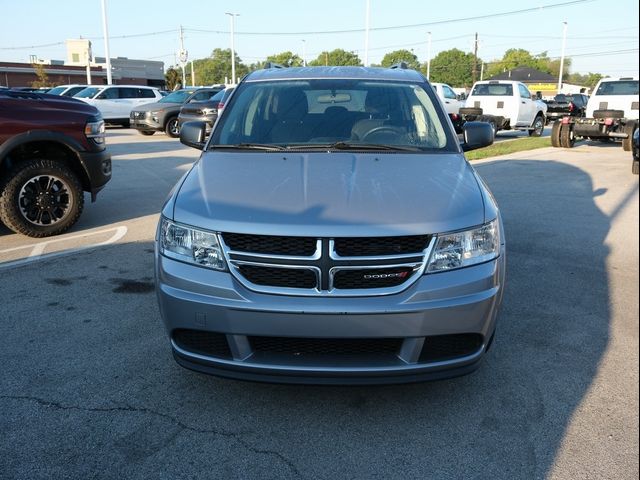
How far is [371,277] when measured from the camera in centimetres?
273

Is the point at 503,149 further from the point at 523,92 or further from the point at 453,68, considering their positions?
the point at 453,68

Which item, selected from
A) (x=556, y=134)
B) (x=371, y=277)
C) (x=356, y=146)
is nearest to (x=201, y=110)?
(x=556, y=134)

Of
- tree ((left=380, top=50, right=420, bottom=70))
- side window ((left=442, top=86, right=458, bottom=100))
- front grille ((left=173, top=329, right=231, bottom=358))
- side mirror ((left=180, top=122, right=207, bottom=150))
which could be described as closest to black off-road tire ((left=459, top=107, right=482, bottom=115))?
side window ((left=442, top=86, right=458, bottom=100))

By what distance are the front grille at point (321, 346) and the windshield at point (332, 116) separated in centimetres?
161

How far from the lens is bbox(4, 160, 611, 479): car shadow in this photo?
2641 millimetres

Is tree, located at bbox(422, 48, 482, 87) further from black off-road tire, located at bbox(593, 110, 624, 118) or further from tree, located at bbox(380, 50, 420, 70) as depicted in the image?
black off-road tire, located at bbox(593, 110, 624, 118)

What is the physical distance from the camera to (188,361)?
2893 millimetres

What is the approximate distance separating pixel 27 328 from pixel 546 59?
143978mm

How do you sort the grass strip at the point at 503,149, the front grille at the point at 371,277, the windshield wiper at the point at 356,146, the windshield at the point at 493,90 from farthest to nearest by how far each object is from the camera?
the windshield at the point at 493,90 → the grass strip at the point at 503,149 → the windshield wiper at the point at 356,146 → the front grille at the point at 371,277

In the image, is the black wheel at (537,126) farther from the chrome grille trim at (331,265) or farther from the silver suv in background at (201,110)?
the chrome grille trim at (331,265)

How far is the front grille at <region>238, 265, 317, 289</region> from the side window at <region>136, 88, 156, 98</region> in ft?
82.5

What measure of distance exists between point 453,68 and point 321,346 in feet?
424

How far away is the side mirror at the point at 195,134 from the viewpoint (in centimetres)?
476

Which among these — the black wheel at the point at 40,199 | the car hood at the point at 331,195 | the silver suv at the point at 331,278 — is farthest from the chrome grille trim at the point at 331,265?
the black wheel at the point at 40,199
